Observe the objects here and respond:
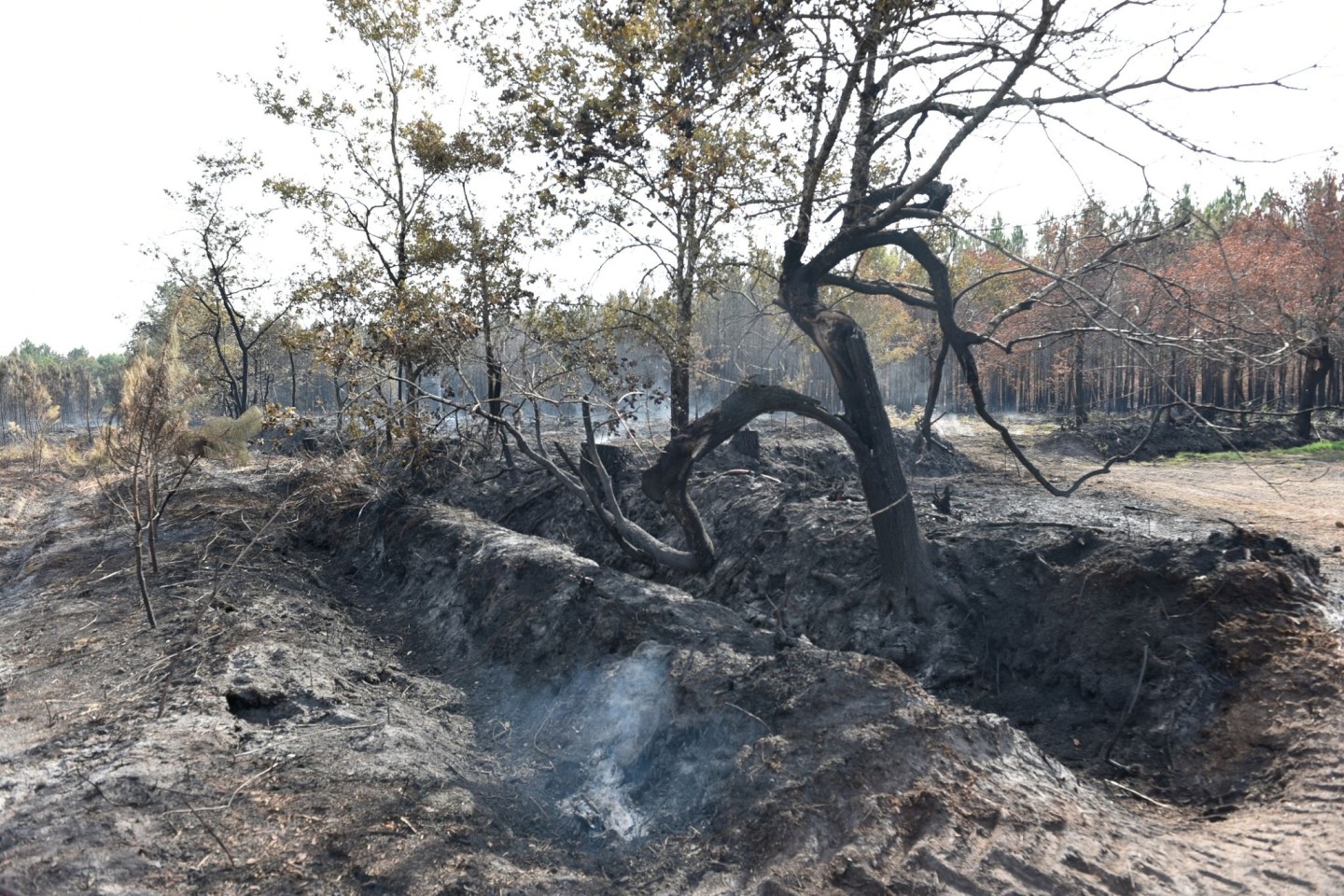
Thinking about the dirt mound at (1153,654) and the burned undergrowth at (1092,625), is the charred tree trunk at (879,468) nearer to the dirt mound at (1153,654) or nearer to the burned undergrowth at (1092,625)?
the burned undergrowth at (1092,625)

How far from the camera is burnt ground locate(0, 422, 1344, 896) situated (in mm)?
3479

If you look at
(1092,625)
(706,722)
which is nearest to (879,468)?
(1092,625)

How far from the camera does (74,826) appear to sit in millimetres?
3674

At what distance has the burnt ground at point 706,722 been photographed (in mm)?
3479

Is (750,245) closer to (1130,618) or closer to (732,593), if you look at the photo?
(732,593)

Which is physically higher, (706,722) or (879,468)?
(879,468)

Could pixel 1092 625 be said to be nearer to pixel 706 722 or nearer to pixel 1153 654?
pixel 1153 654

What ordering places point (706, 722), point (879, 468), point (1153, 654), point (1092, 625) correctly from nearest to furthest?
point (706, 722) < point (1153, 654) < point (1092, 625) < point (879, 468)

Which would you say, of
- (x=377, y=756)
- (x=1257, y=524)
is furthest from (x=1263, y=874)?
(x=1257, y=524)

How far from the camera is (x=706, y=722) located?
4.47 meters

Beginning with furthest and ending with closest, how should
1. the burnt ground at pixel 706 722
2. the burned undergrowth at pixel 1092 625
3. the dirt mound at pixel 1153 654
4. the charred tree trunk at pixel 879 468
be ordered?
the charred tree trunk at pixel 879 468
the burned undergrowth at pixel 1092 625
the dirt mound at pixel 1153 654
the burnt ground at pixel 706 722

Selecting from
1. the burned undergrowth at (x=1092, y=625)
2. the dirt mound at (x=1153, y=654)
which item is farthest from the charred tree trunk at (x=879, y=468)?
the dirt mound at (x=1153, y=654)

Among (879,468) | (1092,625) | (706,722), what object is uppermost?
(879,468)

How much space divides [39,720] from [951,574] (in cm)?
635
